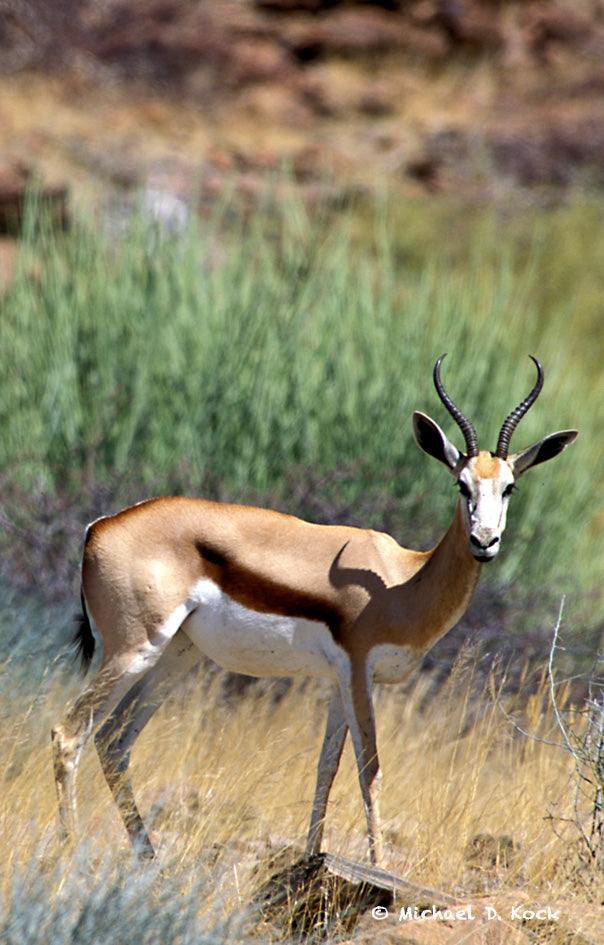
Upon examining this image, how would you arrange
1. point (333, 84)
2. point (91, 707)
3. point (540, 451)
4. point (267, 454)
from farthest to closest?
point (333, 84), point (267, 454), point (540, 451), point (91, 707)

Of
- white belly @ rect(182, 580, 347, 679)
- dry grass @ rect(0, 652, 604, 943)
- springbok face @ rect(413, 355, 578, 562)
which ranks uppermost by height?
springbok face @ rect(413, 355, 578, 562)

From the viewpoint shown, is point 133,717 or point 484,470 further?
point 133,717

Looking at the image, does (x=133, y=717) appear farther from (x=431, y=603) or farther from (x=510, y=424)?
(x=510, y=424)

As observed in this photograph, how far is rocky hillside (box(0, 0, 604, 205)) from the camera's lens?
21047mm

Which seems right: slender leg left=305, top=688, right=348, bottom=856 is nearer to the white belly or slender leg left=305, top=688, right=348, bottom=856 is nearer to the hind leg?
the white belly

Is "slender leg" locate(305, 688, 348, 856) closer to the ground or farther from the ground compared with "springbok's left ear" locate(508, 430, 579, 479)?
closer to the ground

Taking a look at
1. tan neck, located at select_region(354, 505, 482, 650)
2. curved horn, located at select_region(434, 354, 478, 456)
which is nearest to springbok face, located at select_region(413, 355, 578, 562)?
curved horn, located at select_region(434, 354, 478, 456)

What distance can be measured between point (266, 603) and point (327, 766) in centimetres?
76

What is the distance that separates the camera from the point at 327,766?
4.46 m

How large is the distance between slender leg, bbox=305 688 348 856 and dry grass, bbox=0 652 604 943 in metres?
0.14

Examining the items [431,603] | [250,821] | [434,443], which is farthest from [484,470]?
[250,821]

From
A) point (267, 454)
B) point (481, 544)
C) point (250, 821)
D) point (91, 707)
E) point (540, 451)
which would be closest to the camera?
point (481, 544)

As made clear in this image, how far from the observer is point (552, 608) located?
8422mm

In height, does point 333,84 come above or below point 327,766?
above
